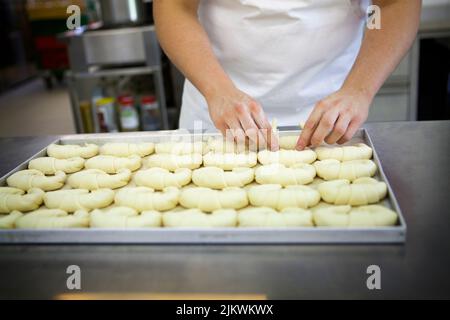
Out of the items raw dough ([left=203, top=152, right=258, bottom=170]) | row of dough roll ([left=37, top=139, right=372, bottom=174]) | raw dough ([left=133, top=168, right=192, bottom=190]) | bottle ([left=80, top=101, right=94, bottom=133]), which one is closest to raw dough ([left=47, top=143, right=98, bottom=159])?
row of dough roll ([left=37, top=139, right=372, bottom=174])

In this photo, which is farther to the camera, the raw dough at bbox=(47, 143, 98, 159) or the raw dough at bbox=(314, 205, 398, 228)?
the raw dough at bbox=(47, 143, 98, 159)

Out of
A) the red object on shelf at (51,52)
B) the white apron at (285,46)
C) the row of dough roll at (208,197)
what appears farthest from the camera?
the red object on shelf at (51,52)

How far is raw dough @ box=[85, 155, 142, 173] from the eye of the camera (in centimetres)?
125

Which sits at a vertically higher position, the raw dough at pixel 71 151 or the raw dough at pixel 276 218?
the raw dough at pixel 71 151

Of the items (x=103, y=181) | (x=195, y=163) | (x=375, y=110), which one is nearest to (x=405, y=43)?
(x=195, y=163)

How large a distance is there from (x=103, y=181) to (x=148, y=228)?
32cm

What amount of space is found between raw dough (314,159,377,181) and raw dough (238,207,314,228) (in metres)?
0.21

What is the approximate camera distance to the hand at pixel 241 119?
1.18m

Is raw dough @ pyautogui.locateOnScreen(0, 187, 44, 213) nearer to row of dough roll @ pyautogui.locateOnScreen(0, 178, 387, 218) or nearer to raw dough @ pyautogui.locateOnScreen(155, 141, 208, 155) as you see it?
row of dough roll @ pyautogui.locateOnScreen(0, 178, 387, 218)

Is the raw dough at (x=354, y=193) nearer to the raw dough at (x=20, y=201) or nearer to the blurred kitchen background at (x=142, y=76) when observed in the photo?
the raw dough at (x=20, y=201)

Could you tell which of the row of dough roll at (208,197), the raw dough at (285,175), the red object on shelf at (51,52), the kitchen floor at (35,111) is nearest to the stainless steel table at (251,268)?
the row of dough roll at (208,197)

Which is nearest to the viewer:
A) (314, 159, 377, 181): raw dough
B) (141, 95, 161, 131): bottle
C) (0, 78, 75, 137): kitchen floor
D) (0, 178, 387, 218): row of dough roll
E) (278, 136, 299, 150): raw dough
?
(0, 178, 387, 218): row of dough roll

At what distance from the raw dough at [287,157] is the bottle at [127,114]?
1713mm

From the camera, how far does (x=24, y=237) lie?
0.91 m
